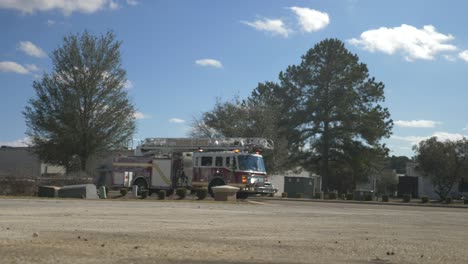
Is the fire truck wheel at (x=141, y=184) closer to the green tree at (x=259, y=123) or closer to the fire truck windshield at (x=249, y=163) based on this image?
the fire truck windshield at (x=249, y=163)

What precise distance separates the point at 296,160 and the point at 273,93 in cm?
854

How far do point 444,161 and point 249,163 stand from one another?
3595 centimetres

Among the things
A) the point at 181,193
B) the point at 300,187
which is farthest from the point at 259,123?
the point at 181,193

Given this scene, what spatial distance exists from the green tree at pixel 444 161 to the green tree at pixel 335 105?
537 cm

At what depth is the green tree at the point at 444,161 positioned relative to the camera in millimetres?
60938

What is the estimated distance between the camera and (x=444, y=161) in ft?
200

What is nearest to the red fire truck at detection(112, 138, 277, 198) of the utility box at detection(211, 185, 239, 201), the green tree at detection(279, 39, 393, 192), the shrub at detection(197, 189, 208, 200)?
the shrub at detection(197, 189, 208, 200)

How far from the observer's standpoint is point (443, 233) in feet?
42.9

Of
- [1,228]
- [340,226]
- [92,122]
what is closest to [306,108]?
[92,122]

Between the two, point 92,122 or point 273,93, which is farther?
point 273,93

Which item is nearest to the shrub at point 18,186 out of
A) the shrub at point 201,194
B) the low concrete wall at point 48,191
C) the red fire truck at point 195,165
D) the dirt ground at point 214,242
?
the low concrete wall at point 48,191

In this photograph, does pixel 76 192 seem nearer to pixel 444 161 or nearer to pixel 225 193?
pixel 225 193

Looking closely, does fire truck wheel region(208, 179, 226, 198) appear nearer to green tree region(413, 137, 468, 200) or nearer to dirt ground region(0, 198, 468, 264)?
dirt ground region(0, 198, 468, 264)

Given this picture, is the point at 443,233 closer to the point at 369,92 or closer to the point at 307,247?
the point at 307,247
